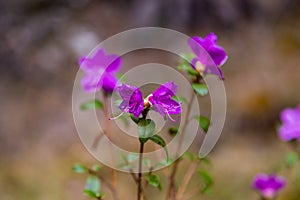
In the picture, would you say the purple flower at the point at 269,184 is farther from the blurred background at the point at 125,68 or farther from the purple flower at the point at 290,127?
the blurred background at the point at 125,68

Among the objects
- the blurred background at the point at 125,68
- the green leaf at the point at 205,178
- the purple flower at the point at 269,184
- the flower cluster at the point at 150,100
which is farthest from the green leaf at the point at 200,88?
the blurred background at the point at 125,68

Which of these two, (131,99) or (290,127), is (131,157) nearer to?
(131,99)

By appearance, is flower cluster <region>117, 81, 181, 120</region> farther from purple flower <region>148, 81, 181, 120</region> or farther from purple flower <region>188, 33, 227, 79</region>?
purple flower <region>188, 33, 227, 79</region>

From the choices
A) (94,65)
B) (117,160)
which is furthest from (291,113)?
(94,65)

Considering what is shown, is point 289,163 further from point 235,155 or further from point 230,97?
point 230,97

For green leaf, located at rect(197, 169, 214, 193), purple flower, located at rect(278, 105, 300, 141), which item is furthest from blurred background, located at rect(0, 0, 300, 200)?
green leaf, located at rect(197, 169, 214, 193)
